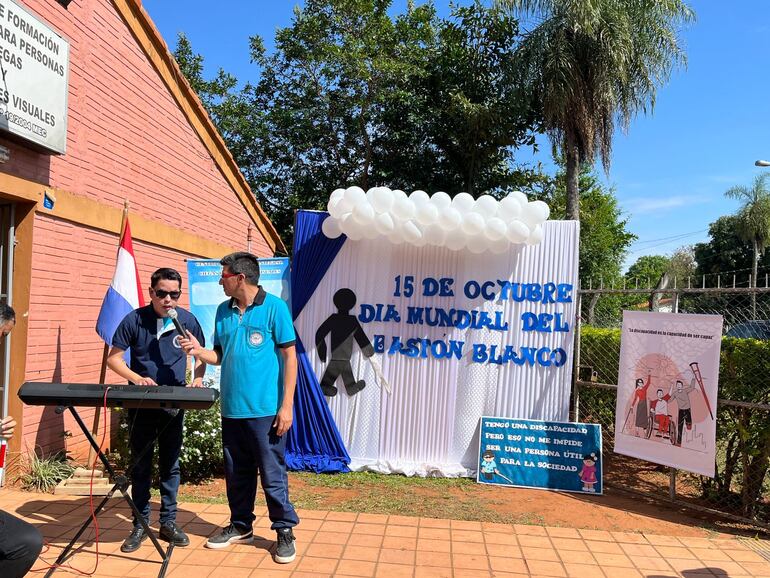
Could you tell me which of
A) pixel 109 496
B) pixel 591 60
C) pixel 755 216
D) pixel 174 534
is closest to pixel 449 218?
pixel 174 534

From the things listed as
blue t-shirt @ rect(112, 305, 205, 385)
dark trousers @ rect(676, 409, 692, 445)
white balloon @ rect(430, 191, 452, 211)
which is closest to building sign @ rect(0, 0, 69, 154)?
blue t-shirt @ rect(112, 305, 205, 385)

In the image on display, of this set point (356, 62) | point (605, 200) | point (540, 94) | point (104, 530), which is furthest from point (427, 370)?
point (605, 200)

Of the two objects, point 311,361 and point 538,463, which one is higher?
point 311,361

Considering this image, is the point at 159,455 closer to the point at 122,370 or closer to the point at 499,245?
the point at 122,370

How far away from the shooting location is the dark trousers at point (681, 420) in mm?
5227

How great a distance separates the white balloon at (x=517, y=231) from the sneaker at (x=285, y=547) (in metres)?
3.53

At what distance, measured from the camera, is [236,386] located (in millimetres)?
3928

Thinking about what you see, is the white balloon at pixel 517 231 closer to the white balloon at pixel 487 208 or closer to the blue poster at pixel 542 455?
the white balloon at pixel 487 208

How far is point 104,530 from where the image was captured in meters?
4.30

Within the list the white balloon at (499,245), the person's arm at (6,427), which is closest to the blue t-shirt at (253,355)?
the person's arm at (6,427)

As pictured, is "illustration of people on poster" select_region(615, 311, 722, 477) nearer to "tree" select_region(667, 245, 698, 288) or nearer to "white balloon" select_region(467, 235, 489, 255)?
"white balloon" select_region(467, 235, 489, 255)

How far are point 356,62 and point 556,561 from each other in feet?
51.0

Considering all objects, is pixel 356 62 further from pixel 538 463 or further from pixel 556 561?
pixel 556 561

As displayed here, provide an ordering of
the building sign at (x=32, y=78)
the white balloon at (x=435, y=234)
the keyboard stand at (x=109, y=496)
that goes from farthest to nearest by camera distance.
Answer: the white balloon at (x=435, y=234)
the building sign at (x=32, y=78)
the keyboard stand at (x=109, y=496)
